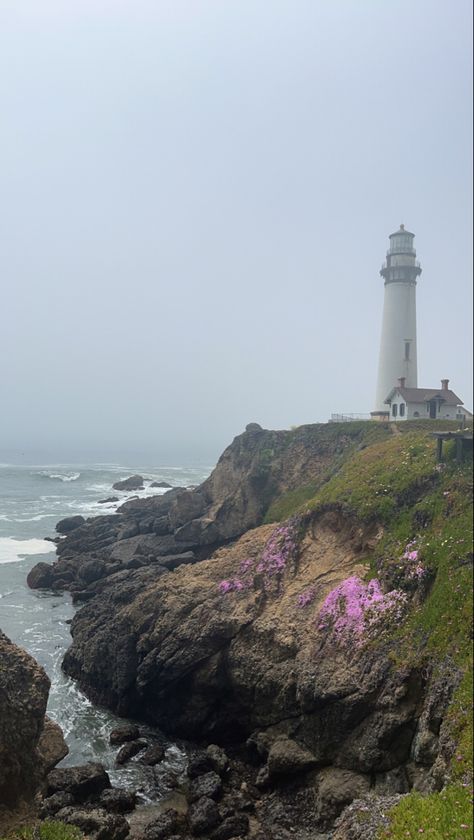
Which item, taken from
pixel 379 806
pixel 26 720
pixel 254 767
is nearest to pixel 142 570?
pixel 254 767

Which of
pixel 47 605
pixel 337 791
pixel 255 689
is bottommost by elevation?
pixel 337 791

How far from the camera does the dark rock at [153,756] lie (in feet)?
61.0

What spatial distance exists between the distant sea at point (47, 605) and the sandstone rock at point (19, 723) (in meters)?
6.25

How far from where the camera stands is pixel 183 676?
21.8 meters

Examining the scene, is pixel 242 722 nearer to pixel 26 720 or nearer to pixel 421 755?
pixel 421 755

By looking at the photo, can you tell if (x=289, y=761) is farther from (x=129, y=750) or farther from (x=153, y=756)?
(x=129, y=750)

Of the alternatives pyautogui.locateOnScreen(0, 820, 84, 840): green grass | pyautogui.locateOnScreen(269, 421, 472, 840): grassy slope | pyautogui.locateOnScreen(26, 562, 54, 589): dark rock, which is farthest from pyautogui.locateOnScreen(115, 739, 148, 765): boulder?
pyautogui.locateOnScreen(26, 562, 54, 589): dark rock

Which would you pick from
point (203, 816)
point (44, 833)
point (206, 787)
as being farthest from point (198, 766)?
point (44, 833)

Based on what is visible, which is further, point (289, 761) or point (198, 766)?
point (198, 766)

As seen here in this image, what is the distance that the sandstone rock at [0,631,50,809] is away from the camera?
12117 millimetres

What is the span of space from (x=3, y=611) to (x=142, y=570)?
8.15 m

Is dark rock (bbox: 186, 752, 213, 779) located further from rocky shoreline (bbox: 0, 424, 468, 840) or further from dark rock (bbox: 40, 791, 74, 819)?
dark rock (bbox: 40, 791, 74, 819)

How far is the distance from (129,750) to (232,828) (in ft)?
18.2

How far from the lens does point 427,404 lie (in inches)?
1484
